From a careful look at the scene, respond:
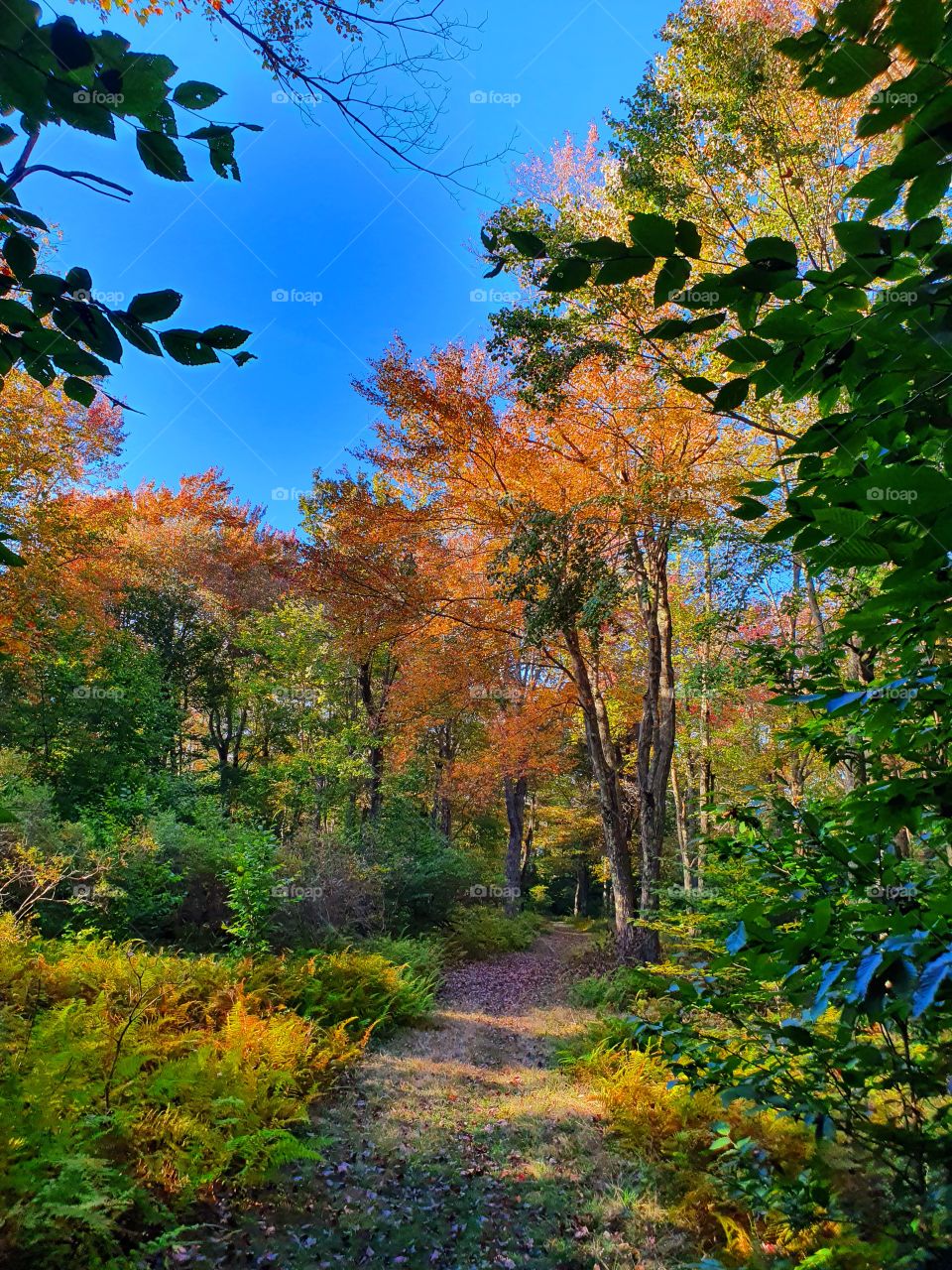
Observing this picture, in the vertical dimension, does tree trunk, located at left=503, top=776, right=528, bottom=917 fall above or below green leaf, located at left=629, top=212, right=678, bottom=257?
below

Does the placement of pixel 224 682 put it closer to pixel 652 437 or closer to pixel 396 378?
pixel 396 378

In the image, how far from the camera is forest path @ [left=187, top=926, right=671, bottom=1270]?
3.14 m

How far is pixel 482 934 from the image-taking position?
13.6 metres

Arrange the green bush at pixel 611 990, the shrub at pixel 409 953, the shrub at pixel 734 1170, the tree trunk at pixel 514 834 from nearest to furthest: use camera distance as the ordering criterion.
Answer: the shrub at pixel 734 1170 < the green bush at pixel 611 990 < the shrub at pixel 409 953 < the tree trunk at pixel 514 834

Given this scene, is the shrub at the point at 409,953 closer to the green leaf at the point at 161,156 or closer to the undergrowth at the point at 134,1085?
the undergrowth at the point at 134,1085

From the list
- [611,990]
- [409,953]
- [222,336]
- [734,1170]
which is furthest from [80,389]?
[409,953]

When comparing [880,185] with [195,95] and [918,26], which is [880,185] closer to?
[918,26]

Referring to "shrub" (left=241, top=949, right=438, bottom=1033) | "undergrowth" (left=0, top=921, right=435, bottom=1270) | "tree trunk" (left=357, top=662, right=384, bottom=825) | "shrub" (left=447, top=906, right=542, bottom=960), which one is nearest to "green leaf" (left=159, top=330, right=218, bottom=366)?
"undergrowth" (left=0, top=921, right=435, bottom=1270)

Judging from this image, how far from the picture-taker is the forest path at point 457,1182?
3143 millimetres

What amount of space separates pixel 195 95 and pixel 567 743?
49.7ft

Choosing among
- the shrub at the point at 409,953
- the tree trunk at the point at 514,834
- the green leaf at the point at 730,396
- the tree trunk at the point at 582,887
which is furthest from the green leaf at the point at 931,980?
the tree trunk at the point at 582,887

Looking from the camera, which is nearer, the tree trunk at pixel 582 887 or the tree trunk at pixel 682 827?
the tree trunk at pixel 682 827

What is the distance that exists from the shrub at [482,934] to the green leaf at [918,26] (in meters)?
13.7

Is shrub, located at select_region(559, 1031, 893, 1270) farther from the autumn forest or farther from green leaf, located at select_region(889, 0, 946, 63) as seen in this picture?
green leaf, located at select_region(889, 0, 946, 63)
